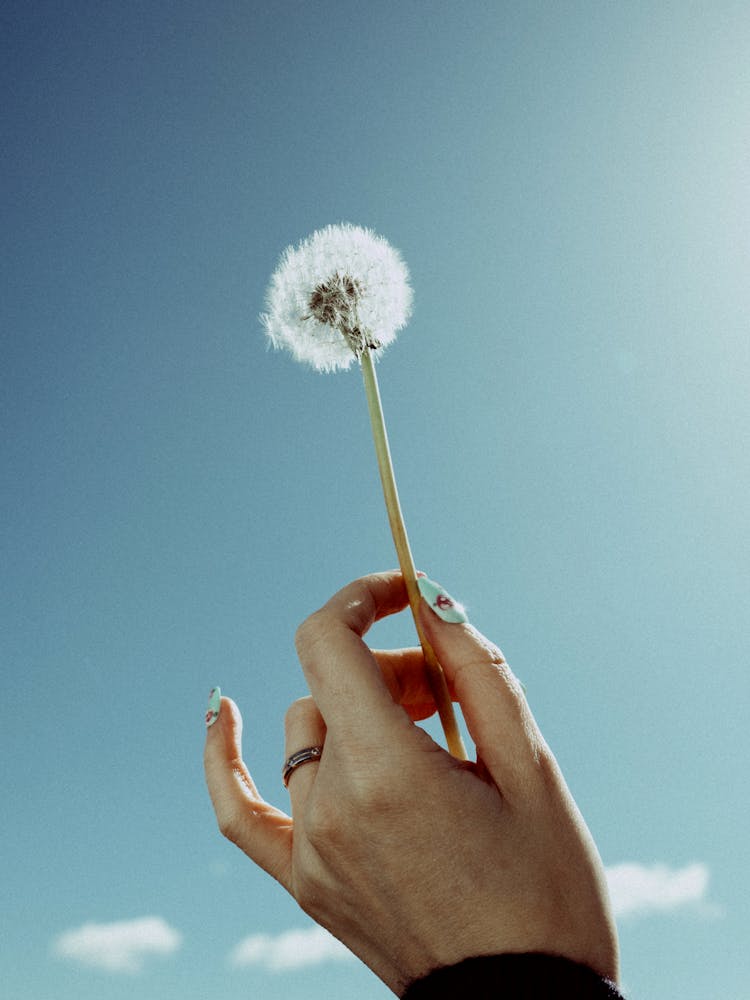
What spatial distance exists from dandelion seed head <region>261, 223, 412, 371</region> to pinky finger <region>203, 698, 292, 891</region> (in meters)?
1.90

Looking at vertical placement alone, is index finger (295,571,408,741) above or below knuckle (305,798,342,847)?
above

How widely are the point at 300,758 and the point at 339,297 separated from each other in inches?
90.8

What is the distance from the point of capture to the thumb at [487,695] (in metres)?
Answer: 1.96

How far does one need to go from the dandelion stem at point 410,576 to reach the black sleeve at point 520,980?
91cm

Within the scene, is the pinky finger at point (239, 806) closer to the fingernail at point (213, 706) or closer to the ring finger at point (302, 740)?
the fingernail at point (213, 706)

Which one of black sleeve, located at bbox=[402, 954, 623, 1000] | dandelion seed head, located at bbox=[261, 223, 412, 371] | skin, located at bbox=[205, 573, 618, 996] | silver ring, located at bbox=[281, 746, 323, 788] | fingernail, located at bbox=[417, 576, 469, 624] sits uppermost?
dandelion seed head, located at bbox=[261, 223, 412, 371]

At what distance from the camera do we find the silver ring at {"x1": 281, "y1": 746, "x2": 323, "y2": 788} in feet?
7.52

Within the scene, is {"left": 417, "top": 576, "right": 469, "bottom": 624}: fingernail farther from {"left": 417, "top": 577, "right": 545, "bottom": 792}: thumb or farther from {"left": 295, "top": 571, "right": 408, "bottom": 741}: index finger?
{"left": 295, "top": 571, "right": 408, "bottom": 741}: index finger

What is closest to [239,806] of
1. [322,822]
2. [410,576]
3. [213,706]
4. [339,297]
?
[213,706]

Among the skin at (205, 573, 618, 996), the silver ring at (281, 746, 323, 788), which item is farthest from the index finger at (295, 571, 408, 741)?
the silver ring at (281, 746, 323, 788)

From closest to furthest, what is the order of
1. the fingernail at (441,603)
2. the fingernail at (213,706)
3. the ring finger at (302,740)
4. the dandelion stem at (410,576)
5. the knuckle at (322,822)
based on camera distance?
the knuckle at (322,822)
the ring finger at (302,740)
the fingernail at (441,603)
the dandelion stem at (410,576)
the fingernail at (213,706)

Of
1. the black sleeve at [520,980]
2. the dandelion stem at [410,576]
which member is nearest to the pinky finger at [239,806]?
the dandelion stem at [410,576]

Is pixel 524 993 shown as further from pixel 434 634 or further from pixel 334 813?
pixel 434 634

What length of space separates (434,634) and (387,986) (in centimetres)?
111
